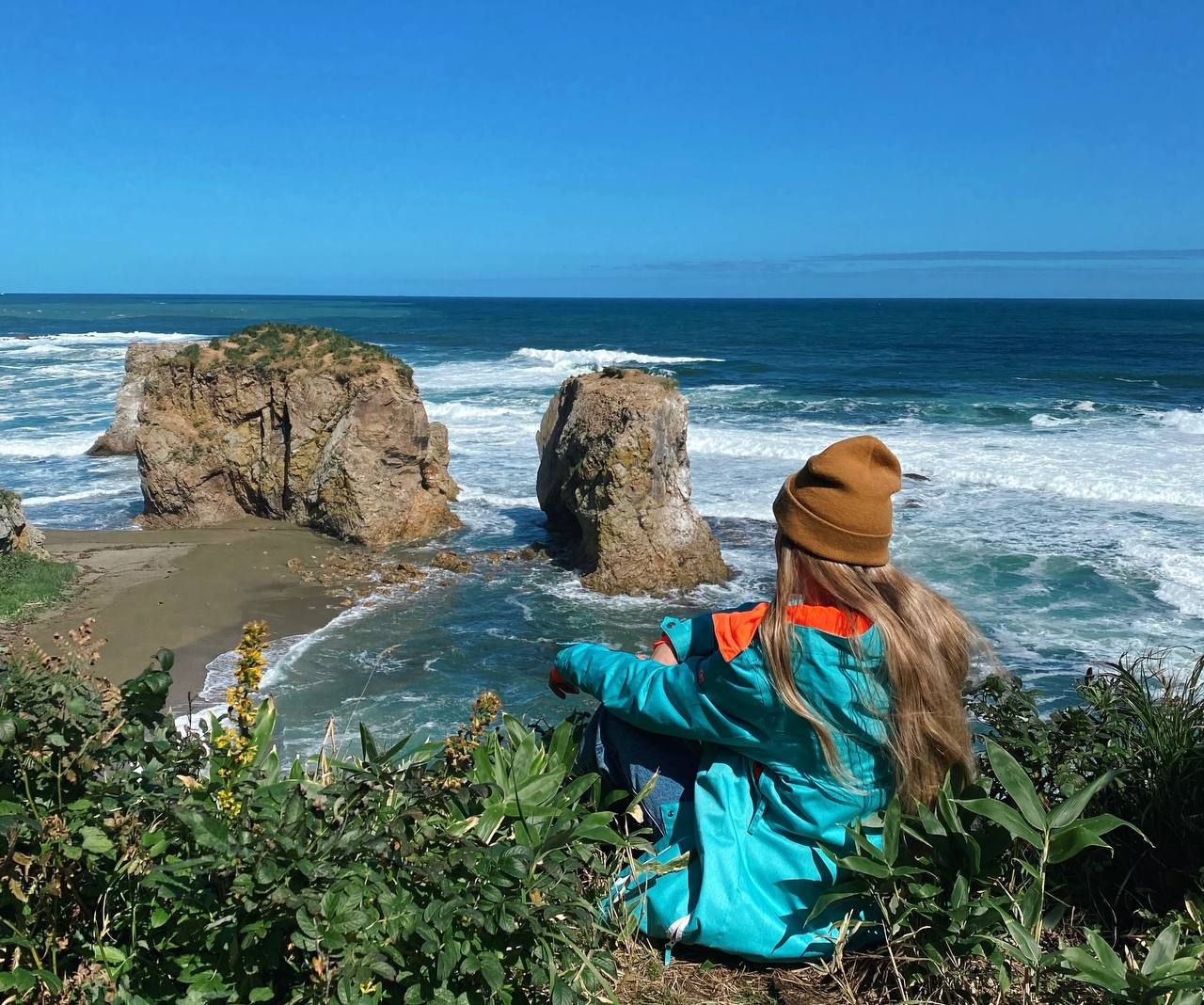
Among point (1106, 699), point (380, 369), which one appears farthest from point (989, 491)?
point (1106, 699)

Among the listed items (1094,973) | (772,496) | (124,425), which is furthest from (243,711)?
(124,425)

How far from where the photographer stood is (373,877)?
203 centimetres

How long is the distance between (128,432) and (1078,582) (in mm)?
17915

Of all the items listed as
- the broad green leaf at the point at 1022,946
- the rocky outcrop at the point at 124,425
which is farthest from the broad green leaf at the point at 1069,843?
the rocky outcrop at the point at 124,425

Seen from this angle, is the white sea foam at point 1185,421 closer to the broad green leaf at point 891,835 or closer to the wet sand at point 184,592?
the wet sand at point 184,592

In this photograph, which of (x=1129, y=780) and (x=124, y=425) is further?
(x=124, y=425)

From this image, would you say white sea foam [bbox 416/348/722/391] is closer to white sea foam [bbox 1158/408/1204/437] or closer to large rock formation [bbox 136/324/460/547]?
white sea foam [bbox 1158/408/1204/437]

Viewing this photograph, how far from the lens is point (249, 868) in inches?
76.4

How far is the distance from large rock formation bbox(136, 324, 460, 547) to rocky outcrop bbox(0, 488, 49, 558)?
2.50 meters

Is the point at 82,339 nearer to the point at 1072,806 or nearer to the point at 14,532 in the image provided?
the point at 14,532

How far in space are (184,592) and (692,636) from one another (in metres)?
10.4

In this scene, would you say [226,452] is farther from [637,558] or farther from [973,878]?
[973,878]

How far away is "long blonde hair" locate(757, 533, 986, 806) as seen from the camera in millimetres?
2494

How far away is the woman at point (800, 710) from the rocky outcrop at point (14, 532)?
37.6 feet
